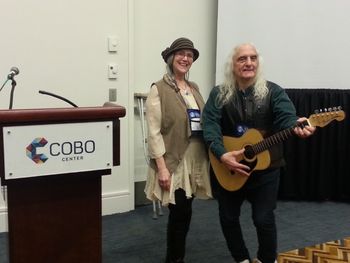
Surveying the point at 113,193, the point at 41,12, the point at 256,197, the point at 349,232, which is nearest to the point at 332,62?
the point at 349,232

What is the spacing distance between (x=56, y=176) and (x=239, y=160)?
1037 mm

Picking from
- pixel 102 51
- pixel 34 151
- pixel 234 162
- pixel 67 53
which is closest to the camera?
pixel 34 151

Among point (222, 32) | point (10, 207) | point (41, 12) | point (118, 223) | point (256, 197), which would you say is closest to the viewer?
point (10, 207)

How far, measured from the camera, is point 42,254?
155 centimetres

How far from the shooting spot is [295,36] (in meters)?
3.62

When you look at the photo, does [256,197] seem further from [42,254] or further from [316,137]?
[316,137]

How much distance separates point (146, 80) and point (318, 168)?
5.75ft

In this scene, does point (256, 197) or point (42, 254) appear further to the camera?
point (256, 197)

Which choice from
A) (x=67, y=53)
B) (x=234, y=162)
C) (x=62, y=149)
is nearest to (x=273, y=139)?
(x=234, y=162)

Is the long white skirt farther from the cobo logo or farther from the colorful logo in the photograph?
the colorful logo

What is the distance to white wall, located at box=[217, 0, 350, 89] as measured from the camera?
356cm

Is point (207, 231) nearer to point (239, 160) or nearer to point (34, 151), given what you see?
point (239, 160)

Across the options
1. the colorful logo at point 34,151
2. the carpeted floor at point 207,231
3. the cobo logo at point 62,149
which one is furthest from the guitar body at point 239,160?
the colorful logo at point 34,151

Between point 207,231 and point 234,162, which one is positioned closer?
point 234,162
